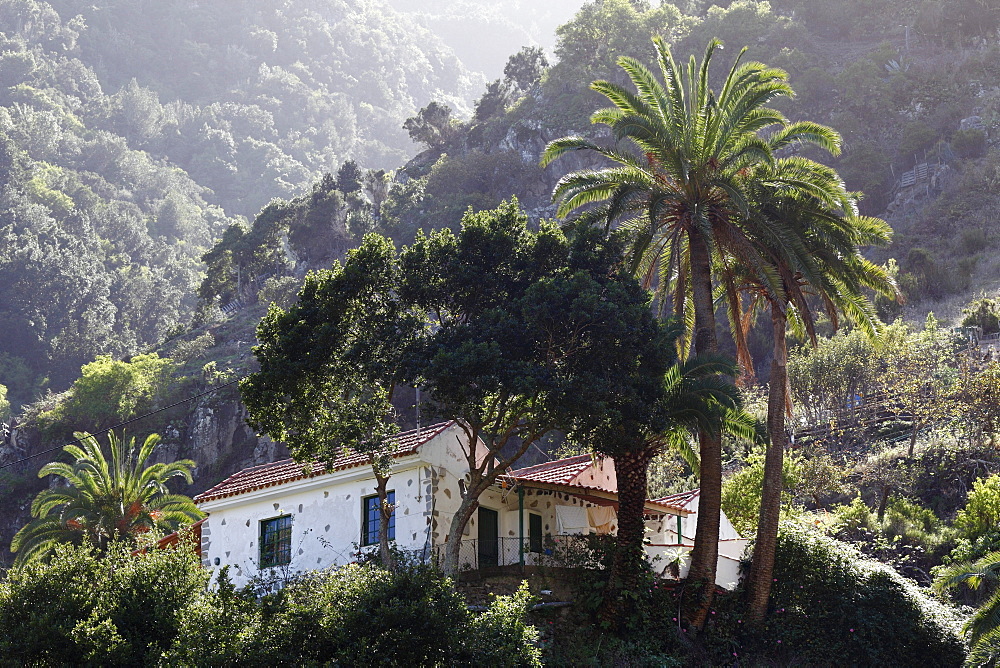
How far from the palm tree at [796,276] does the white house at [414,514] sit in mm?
3126

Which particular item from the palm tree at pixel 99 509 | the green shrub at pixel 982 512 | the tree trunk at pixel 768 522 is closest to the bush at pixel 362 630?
the tree trunk at pixel 768 522

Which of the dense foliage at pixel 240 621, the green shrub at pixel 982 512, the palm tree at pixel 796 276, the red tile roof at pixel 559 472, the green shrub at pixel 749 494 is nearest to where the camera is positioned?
the dense foliage at pixel 240 621

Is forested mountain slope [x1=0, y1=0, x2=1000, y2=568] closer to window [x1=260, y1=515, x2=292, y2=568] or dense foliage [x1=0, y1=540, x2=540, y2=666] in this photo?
window [x1=260, y1=515, x2=292, y2=568]

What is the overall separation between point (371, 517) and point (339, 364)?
4.93m

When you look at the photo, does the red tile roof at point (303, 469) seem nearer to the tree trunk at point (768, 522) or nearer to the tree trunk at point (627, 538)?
the tree trunk at point (627, 538)

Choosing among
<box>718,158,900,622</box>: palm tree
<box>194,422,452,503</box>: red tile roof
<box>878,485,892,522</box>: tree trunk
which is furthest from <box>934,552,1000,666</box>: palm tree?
<box>194,422,452,503</box>: red tile roof

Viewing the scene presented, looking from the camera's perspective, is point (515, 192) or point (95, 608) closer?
point (95, 608)

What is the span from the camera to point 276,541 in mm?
28453

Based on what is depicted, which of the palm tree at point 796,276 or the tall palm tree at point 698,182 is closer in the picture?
the tall palm tree at point 698,182

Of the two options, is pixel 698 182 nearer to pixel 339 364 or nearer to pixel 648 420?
pixel 648 420

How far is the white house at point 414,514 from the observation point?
86.2 feet

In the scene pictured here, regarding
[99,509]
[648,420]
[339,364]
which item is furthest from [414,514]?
[99,509]

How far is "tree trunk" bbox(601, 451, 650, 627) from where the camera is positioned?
23.9m

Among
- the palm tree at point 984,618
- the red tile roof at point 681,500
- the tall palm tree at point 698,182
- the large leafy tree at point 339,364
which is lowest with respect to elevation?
the palm tree at point 984,618
